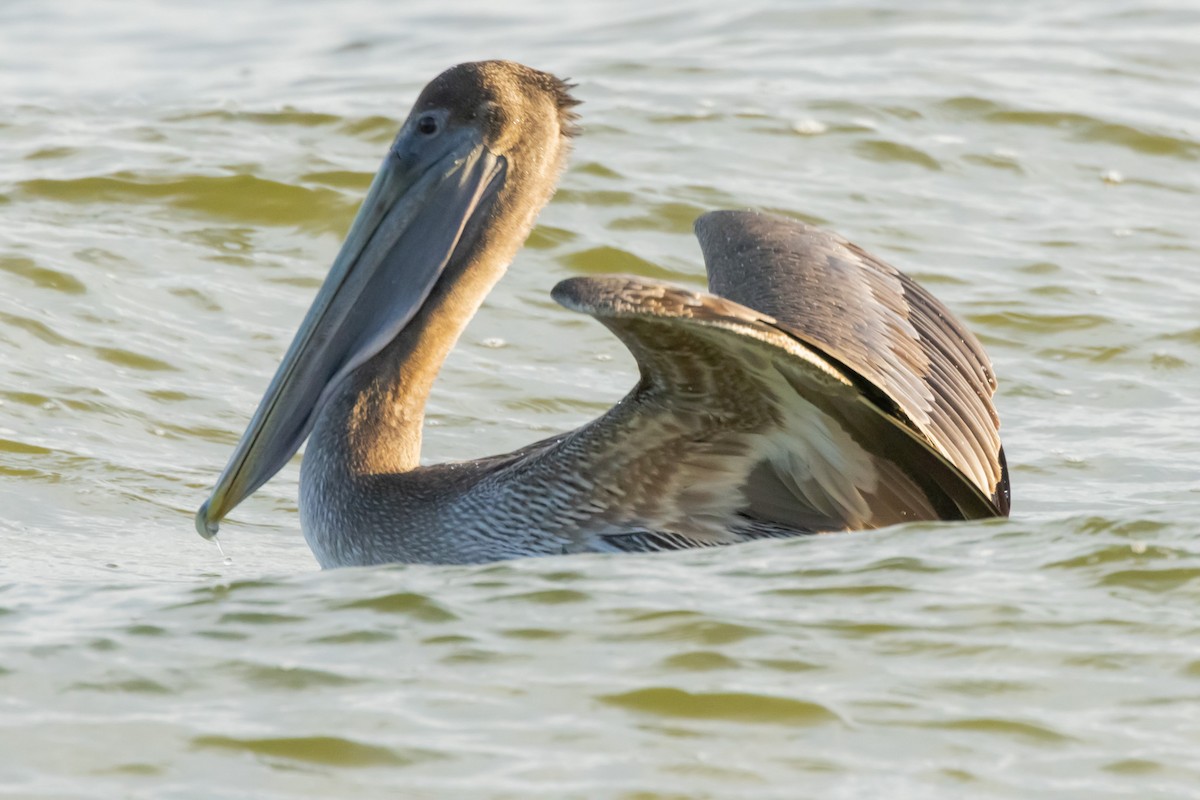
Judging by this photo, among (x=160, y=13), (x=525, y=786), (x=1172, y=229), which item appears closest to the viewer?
(x=525, y=786)

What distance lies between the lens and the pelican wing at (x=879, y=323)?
170 inches

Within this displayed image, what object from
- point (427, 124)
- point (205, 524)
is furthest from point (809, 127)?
point (205, 524)

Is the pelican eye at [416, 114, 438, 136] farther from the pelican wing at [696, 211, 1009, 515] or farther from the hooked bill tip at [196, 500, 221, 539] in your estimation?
the hooked bill tip at [196, 500, 221, 539]

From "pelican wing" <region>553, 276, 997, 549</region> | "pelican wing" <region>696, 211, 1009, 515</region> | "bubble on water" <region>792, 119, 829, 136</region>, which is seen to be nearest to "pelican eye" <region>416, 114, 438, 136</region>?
"pelican wing" <region>696, 211, 1009, 515</region>

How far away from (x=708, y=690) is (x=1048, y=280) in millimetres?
4712

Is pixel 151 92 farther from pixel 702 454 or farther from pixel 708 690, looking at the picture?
pixel 708 690

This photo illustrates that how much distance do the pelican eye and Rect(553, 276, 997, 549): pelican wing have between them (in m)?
1.07

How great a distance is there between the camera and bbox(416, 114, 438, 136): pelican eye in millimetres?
4988

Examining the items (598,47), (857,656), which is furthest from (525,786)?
(598,47)

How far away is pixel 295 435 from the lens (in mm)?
4895

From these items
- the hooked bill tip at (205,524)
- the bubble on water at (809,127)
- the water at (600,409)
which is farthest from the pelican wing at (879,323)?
the bubble on water at (809,127)

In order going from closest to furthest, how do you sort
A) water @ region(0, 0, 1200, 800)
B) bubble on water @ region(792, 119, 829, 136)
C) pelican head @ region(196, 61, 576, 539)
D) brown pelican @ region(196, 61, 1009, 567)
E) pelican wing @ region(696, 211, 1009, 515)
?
water @ region(0, 0, 1200, 800)
brown pelican @ region(196, 61, 1009, 567)
pelican wing @ region(696, 211, 1009, 515)
pelican head @ region(196, 61, 576, 539)
bubble on water @ region(792, 119, 829, 136)

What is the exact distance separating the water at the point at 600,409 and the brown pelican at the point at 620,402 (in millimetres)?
192

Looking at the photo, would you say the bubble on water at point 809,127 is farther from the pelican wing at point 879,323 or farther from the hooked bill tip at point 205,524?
the hooked bill tip at point 205,524
